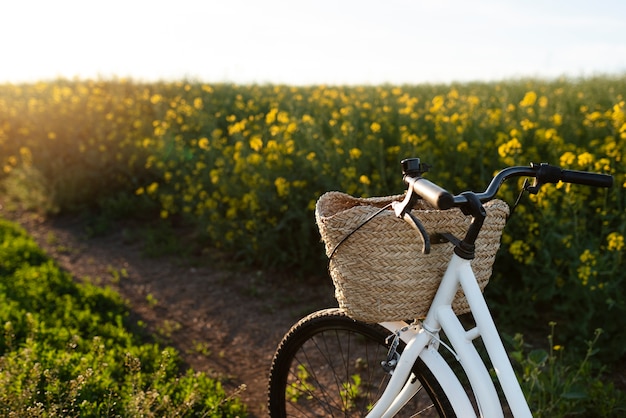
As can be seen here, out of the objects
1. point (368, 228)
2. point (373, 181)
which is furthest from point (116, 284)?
point (368, 228)

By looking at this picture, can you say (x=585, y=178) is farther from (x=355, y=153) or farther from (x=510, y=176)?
(x=355, y=153)

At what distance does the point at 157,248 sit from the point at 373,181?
255 centimetres

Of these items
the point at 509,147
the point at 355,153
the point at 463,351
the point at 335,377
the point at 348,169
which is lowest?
the point at 335,377

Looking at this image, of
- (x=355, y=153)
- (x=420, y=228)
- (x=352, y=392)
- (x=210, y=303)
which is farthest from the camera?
(x=210, y=303)

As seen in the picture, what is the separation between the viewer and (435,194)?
1.51m

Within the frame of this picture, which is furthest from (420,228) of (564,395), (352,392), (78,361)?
(78,361)

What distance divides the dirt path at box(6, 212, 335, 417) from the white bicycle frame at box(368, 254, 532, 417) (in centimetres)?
166

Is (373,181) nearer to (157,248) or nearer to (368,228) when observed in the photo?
(157,248)

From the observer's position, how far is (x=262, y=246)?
536 cm

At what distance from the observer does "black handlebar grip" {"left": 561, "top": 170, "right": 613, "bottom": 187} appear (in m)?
1.77

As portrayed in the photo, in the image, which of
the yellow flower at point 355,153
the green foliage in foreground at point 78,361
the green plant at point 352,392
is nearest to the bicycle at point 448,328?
the green foliage in foreground at point 78,361

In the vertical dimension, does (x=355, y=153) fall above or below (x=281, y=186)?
above

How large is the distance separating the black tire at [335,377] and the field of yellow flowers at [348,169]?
3.39 feet

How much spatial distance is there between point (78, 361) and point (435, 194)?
246 cm
